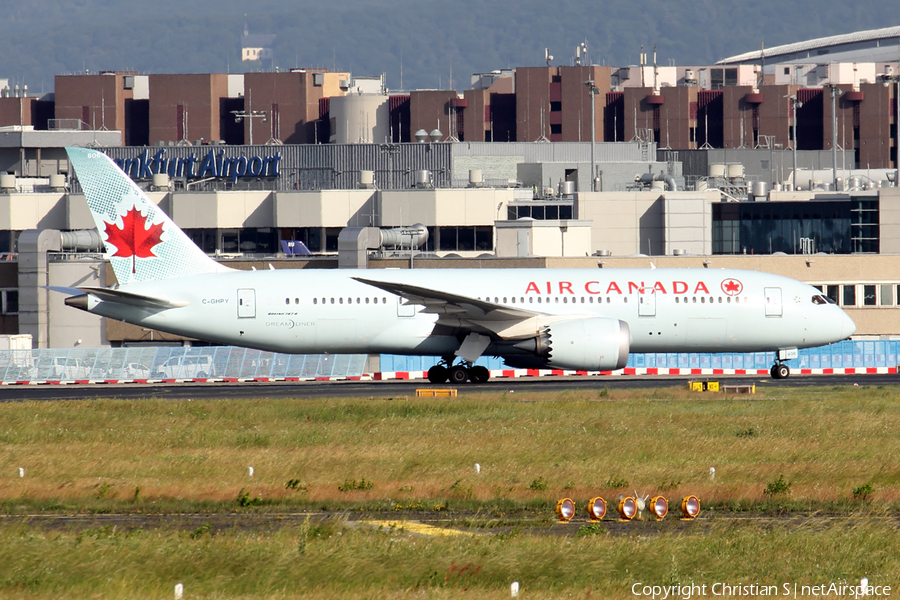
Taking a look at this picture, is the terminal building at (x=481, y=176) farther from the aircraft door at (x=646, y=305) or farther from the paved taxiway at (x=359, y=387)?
the aircraft door at (x=646, y=305)

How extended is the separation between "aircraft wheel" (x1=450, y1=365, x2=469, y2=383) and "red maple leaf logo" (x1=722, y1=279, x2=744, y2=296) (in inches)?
378

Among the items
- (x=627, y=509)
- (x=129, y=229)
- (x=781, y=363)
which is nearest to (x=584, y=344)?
(x=781, y=363)

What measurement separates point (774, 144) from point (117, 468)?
135 metres

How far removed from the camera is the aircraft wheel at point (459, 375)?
41.8 m

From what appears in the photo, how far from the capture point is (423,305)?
4059 centimetres

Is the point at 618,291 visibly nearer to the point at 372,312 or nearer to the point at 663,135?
the point at 372,312

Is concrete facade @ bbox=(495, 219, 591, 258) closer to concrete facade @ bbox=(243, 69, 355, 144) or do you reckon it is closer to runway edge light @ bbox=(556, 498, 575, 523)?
runway edge light @ bbox=(556, 498, 575, 523)

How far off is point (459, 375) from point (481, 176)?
53.4 metres

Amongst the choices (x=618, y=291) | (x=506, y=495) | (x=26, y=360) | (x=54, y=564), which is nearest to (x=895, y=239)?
(x=618, y=291)

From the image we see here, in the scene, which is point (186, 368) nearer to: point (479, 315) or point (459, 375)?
point (459, 375)

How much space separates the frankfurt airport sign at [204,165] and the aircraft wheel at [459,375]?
64.2 m

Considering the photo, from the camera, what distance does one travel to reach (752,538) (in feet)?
52.5

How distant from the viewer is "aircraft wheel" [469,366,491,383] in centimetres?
4181

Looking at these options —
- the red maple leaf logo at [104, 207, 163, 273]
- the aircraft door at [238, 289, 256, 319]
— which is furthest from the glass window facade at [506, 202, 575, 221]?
the aircraft door at [238, 289, 256, 319]
